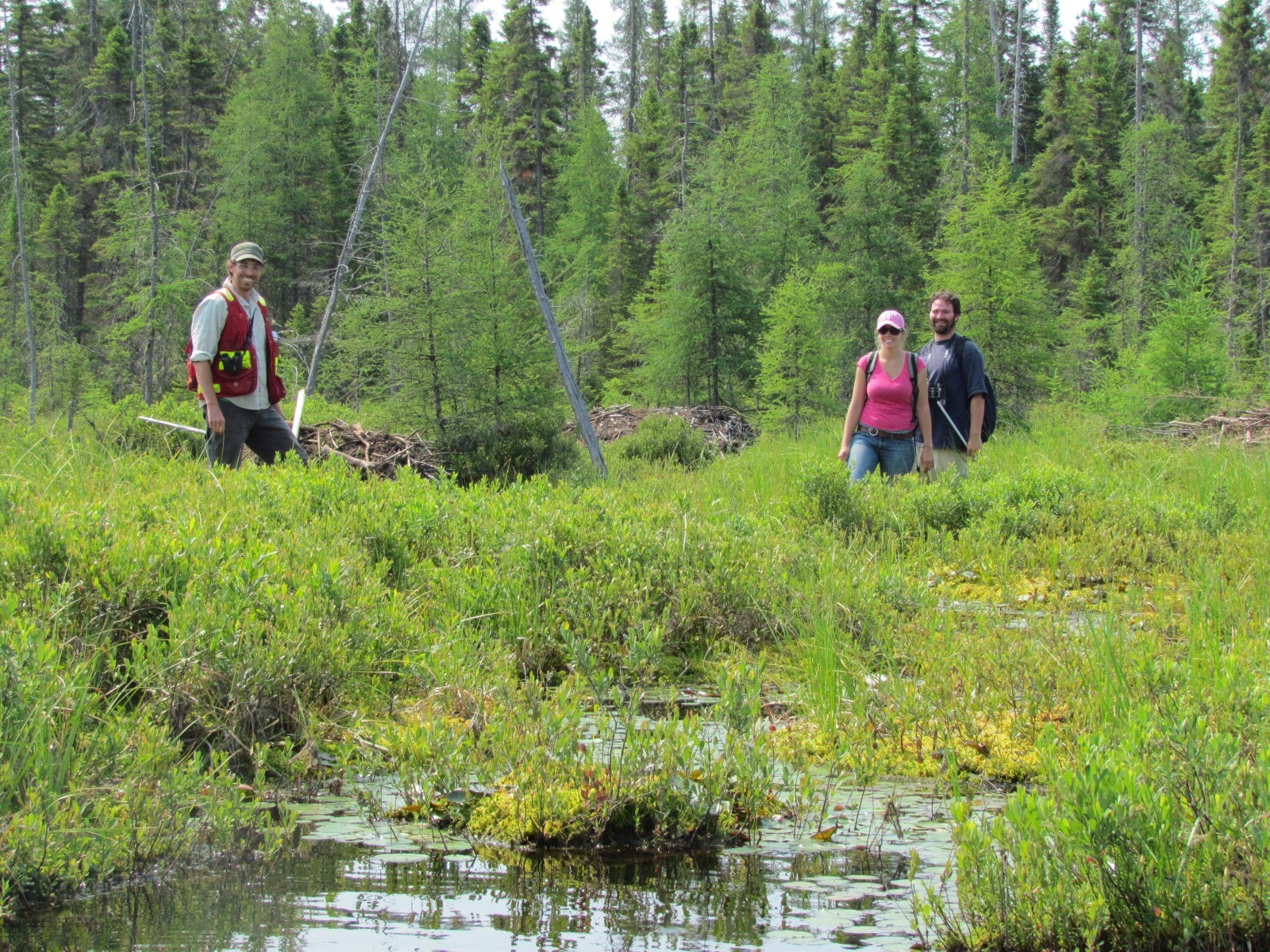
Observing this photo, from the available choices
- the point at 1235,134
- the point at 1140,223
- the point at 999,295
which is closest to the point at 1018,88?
the point at 1235,134

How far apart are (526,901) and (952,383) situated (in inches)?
268

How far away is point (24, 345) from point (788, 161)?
103ft

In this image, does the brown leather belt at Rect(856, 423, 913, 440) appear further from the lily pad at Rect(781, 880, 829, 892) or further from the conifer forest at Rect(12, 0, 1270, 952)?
the lily pad at Rect(781, 880, 829, 892)

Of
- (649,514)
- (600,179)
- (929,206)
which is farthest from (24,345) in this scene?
(649,514)

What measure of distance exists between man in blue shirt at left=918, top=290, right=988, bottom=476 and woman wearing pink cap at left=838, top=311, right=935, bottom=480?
6.2 inches

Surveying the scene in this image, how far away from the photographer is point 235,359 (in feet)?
26.6

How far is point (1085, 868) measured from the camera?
2398 mm

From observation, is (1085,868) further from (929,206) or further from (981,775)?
(929,206)

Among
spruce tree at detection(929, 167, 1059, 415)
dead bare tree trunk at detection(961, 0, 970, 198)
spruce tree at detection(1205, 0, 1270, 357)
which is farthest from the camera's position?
dead bare tree trunk at detection(961, 0, 970, 198)

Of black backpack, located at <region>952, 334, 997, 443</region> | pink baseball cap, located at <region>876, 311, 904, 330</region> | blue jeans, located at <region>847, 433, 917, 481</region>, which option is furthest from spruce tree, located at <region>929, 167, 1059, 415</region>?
pink baseball cap, located at <region>876, 311, 904, 330</region>

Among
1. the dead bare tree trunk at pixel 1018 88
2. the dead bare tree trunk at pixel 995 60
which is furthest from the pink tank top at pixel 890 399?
the dead bare tree trunk at pixel 995 60

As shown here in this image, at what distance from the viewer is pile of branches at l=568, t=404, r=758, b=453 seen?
22891 millimetres

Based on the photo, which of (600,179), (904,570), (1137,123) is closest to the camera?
(904,570)

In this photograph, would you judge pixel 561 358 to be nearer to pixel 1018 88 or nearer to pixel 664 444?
pixel 664 444
